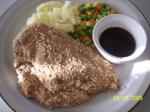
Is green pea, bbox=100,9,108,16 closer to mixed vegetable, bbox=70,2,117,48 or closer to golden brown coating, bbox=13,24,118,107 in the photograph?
mixed vegetable, bbox=70,2,117,48

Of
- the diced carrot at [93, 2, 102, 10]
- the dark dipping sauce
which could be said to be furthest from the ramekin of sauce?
the diced carrot at [93, 2, 102, 10]

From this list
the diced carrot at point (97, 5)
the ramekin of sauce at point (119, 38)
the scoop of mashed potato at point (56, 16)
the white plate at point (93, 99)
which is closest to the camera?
the white plate at point (93, 99)

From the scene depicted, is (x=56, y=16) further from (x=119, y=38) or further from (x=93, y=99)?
(x=93, y=99)

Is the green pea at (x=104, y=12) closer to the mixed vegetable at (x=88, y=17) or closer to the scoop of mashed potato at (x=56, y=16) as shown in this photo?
the mixed vegetable at (x=88, y=17)

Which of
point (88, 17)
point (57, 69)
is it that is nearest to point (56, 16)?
point (88, 17)

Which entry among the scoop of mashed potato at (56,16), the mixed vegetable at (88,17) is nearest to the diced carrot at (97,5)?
the mixed vegetable at (88,17)

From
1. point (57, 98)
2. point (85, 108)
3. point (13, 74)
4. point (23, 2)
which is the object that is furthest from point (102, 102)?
point (23, 2)
